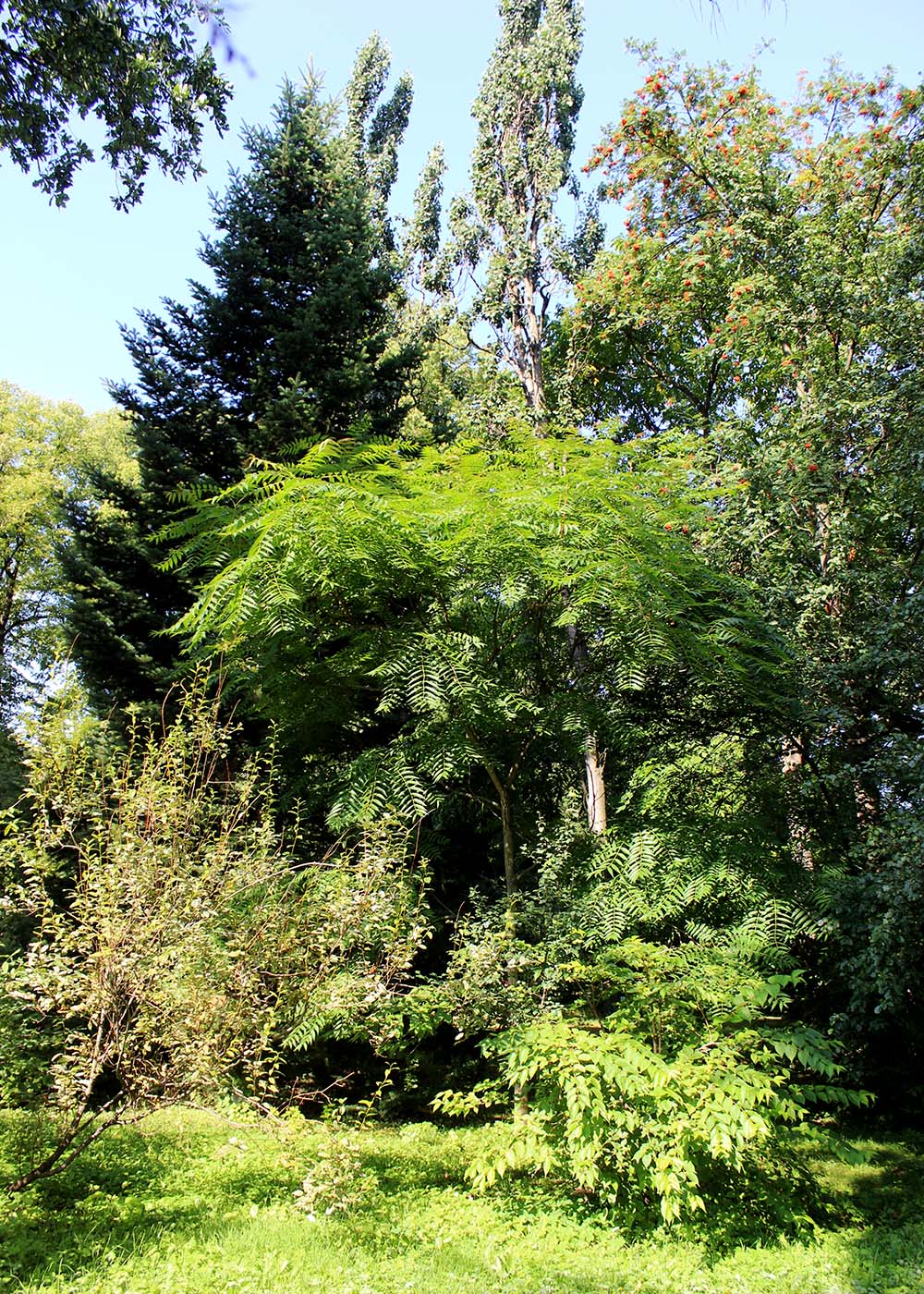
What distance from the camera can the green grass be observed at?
3719 mm

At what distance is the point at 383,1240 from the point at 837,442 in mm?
7254

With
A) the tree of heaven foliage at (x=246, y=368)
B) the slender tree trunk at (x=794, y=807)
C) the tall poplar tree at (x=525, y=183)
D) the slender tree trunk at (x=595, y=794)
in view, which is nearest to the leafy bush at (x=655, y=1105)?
the slender tree trunk at (x=794, y=807)

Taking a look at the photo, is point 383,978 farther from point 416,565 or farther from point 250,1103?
point 416,565

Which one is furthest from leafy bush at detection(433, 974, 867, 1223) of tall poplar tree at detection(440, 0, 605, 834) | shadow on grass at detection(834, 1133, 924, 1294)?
tall poplar tree at detection(440, 0, 605, 834)

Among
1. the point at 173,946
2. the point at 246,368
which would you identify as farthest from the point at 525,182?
the point at 173,946

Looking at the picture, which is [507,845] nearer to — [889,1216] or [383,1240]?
[383,1240]

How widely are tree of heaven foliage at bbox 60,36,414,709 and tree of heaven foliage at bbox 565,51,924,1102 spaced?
14.1ft

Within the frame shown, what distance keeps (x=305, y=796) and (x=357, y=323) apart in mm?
6197

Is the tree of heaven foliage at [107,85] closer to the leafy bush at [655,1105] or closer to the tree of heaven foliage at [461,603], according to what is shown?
A: the tree of heaven foliage at [461,603]

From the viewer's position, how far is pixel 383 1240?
14.2ft

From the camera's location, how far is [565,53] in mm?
13703

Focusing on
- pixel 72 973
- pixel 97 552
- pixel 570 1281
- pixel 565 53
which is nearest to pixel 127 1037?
pixel 72 973

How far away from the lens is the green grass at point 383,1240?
3719mm

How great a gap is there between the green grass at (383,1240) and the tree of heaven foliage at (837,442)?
1.76 meters
